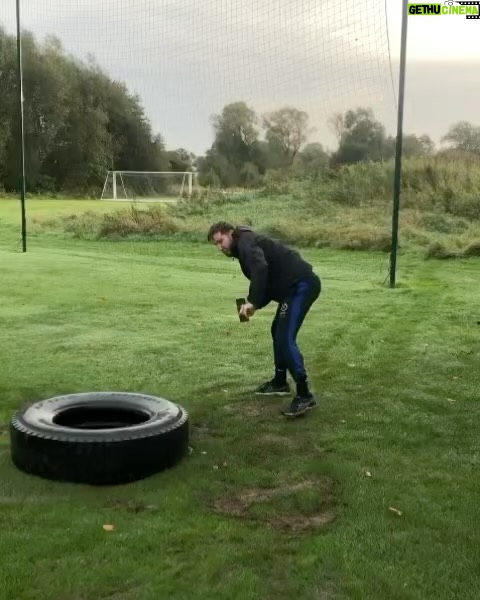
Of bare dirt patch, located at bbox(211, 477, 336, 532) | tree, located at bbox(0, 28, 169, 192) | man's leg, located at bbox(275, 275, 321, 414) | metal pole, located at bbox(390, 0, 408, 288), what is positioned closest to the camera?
bare dirt patch, located at bbox(211, 477, 336, 532)

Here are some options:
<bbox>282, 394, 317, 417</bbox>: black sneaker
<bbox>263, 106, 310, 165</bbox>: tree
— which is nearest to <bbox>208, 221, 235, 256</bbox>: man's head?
<bbox>282, 394, 317, 417</bbox>: black sneaker

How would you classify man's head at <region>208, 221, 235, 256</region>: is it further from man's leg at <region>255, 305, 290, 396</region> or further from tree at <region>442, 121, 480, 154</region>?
tree at <region>442, 121, 480, 154</region>

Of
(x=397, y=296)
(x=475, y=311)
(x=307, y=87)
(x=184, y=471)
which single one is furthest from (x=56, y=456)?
(x=307, y=87)

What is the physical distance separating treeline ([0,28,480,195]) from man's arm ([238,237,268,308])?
849 centimetres

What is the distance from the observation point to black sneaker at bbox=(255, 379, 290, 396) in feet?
17.5

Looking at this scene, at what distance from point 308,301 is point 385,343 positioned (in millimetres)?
2407

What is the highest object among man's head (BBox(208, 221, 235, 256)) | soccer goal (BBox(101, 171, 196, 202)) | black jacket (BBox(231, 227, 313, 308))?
soccer goal (BBox(101, 171, 196, 202))

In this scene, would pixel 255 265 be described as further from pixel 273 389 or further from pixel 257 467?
pixel 257 467

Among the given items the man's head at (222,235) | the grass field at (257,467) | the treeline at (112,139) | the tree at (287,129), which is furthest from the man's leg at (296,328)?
the treeline at (112,139)

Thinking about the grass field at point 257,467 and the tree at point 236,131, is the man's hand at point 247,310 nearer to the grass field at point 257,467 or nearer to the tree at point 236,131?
the grass field at point 257,467

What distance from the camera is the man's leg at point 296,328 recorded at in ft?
16.0

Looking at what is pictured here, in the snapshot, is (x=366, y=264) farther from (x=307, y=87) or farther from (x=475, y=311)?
(x=475, y=311)

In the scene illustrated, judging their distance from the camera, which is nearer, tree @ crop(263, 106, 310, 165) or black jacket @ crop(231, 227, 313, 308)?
black jacket @ crop(231, 227, 313, 308)

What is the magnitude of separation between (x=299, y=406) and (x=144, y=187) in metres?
18.2
